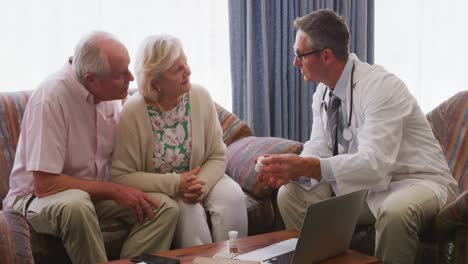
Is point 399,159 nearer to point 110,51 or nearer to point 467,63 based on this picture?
point 110,51

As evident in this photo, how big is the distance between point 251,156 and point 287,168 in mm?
565

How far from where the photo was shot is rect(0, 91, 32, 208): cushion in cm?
239

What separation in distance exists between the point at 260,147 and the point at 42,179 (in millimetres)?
1014

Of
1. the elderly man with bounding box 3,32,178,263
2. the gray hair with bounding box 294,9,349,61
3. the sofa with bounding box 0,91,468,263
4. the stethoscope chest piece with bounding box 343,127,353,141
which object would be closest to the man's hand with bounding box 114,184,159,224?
the elderly man with bounding box 3,32,178,263

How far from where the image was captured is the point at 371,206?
2.13 m

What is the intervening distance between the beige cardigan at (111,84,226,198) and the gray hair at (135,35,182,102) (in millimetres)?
86

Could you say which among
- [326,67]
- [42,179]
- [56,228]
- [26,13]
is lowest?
[56,228]

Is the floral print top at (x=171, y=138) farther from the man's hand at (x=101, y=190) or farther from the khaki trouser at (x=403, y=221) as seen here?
the khaki trouser at (x=403, y=221)

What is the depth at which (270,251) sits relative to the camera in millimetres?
1747

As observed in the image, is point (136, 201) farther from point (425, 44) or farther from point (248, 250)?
point (425, 44)

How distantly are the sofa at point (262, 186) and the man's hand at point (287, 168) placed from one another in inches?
13.4

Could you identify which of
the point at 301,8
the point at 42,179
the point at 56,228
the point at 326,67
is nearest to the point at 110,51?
the point at 42,179

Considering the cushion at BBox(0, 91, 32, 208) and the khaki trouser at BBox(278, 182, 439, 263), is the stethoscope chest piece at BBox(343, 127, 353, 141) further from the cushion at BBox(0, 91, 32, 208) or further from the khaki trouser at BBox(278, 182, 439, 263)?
the cushion at BBox(0, 91, 32, 208)

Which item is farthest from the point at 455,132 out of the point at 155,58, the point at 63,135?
the point at 63,135
